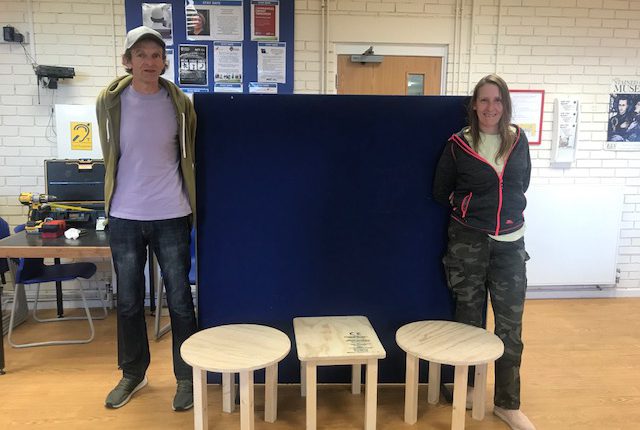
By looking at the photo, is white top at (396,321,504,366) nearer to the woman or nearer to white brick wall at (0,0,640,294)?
the woman

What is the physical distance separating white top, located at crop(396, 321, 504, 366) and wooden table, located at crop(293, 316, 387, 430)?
150 millimetres

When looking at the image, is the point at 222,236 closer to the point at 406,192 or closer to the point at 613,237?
the point at 406,192

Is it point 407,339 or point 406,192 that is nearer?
point 407,339

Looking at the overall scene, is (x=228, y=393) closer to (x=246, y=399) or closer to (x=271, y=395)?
(x=271, y=395)

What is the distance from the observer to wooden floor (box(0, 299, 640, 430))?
7.61ft

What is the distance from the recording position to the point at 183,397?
2.43 meters

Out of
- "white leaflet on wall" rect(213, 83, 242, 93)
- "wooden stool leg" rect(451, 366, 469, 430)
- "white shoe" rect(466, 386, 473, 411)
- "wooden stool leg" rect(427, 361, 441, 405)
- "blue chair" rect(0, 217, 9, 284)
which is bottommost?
"white shoe" rect(466, 386, 473, 411)

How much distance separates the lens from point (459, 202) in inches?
91.4

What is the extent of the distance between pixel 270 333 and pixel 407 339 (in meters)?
0.61

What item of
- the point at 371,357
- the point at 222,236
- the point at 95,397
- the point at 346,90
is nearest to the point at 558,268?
the point at 346,90

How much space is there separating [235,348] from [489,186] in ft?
4.32

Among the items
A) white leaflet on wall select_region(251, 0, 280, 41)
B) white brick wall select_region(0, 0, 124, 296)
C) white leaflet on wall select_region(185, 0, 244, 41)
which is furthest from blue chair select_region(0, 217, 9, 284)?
white leaflet on wall select_region(251, 0, 280, 41)

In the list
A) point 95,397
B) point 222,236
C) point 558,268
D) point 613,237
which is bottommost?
point 95,397

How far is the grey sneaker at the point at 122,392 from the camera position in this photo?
2.43 m
